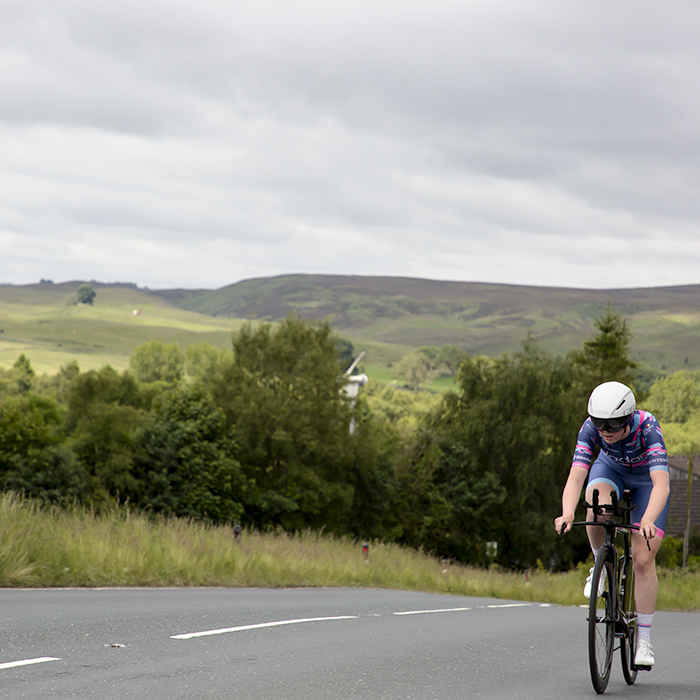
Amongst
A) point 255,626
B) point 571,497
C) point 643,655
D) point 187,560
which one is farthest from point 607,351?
point 571,497

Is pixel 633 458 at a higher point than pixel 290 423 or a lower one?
higher

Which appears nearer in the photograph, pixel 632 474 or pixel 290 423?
pixel 632 474

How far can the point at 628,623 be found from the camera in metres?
5.86

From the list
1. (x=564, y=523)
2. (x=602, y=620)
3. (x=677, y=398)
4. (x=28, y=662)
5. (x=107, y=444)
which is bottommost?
(x=107, y=444)

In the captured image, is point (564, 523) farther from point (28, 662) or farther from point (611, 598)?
point (28, 662)

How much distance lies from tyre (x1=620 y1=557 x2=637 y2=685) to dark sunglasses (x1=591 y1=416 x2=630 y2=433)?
100cm

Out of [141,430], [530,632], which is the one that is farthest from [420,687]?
[141,430]

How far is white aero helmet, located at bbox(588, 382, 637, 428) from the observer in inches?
217

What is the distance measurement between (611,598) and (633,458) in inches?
36.3

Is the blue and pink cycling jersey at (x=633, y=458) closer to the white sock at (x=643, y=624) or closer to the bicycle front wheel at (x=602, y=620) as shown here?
the bicycle front wheel at (x=602, y=620)

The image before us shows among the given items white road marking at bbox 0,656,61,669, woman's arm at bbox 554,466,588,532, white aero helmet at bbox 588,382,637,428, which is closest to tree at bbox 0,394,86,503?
white road marking at bbox 0,656,61,669

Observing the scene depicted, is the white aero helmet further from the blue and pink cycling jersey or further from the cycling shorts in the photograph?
the cycling shorts

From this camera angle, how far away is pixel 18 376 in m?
146

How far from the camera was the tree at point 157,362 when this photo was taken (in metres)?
162
